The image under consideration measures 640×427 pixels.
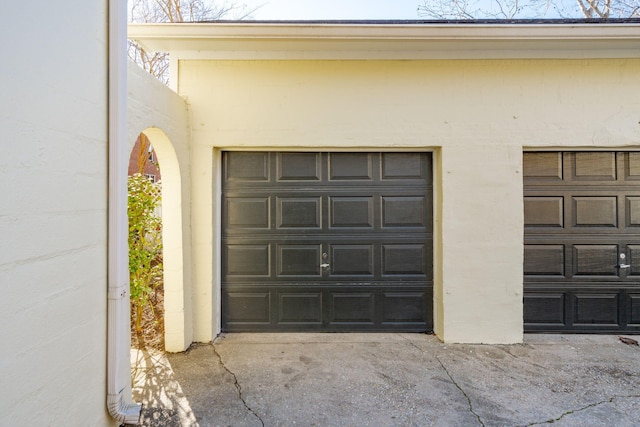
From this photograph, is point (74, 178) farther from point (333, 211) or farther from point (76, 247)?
point (333, 211)

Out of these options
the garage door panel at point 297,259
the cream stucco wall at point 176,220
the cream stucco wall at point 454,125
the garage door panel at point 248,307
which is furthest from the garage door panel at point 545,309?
the cream stucco wall at point 176,220

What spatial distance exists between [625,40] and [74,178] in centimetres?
522

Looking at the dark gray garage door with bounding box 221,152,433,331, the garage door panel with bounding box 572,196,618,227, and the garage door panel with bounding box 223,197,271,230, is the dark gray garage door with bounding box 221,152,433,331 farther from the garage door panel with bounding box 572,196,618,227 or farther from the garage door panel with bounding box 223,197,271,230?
the garage door panel with bounding box 572,196,618,227

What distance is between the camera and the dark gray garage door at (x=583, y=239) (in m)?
3.93

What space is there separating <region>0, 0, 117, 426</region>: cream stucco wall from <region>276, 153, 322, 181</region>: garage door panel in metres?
2.18

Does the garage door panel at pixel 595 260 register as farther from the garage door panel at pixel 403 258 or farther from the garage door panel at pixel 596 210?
the garage door panel at pixel 403 258

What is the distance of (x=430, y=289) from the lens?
407 cm

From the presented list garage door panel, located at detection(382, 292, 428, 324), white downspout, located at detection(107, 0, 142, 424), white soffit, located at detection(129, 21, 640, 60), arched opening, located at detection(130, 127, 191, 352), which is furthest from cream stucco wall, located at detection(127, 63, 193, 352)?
garage door panel, located at detection(382, 292, 428, 324)

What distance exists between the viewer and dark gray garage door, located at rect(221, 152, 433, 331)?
4055 mm

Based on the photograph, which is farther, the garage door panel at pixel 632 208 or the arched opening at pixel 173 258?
the garage door panel at pixel 632 208

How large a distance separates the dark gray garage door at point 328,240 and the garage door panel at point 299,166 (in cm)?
1

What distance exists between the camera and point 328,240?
160 inches

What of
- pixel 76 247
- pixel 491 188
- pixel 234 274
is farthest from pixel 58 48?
pixel 491 188

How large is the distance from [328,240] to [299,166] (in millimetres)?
1001
